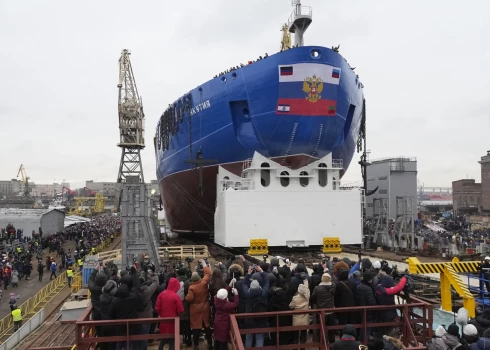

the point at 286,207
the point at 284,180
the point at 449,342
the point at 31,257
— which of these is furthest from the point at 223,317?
the point at 31,257

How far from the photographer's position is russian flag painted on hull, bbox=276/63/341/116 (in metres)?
18.8

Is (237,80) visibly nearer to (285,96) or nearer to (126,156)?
(285,96)

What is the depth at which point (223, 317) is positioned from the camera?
247 inches

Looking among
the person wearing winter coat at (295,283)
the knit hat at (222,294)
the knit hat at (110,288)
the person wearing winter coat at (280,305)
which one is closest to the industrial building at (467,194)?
the person wearing winter coat at (295,283)

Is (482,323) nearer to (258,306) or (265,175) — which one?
(258,306)

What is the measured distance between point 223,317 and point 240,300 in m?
0.44

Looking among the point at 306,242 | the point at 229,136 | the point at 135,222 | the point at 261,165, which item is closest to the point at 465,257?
the point at 306,242

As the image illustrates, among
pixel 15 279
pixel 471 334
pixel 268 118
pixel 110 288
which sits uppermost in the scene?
pixel 268 118

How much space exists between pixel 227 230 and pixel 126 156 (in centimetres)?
2056

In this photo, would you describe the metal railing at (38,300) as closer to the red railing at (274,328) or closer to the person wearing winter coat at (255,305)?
the red railing at (274,328)

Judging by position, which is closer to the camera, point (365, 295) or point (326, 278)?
point (326, 278)

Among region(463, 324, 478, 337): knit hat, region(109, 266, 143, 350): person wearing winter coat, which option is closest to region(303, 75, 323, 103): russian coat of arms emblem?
region(109, 266, 143, 350): person wearing winter coat

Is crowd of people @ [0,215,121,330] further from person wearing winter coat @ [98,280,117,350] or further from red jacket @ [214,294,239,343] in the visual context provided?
red jacket @ [214,294,239,343]

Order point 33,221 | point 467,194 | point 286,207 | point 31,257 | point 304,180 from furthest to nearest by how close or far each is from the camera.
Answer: point 467,194 → point 33,221 → point 31,257 → point 304,180 → point 286,207
